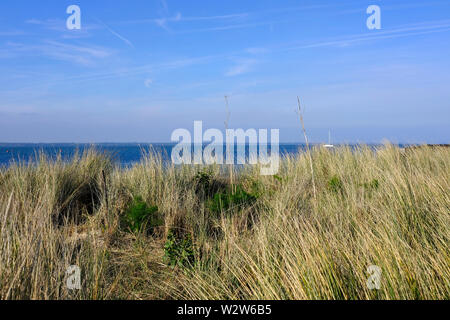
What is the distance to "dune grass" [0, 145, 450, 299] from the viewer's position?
7.75 ft

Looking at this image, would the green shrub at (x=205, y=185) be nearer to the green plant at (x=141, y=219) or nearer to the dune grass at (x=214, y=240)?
the dune grass at (x=214, y=240)

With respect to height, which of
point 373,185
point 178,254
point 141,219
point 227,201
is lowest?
point 178,254

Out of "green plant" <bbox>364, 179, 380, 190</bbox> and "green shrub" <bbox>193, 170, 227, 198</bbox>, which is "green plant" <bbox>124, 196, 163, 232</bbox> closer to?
"green shrub" <bbox>193, 170, 227, 198</bbox>

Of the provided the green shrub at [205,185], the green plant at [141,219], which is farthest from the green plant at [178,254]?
the green shrub at [205,185]

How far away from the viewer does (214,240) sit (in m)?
3.95

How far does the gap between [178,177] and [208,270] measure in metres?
3.16

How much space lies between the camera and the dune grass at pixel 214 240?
7.75 feet

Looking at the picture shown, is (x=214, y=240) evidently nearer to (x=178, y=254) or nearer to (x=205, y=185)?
(x=178, y=254)

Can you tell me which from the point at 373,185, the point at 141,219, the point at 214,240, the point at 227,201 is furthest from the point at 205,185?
the point at 373,185
